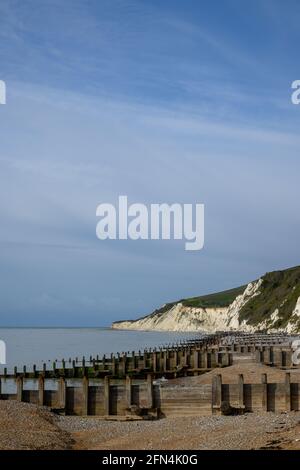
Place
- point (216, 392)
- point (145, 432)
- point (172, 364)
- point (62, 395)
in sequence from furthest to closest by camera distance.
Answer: point (172, 364)
point (62, 395)
point (216, 392)
point (145, 432)

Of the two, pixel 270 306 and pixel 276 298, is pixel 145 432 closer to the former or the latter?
pixel 276 298

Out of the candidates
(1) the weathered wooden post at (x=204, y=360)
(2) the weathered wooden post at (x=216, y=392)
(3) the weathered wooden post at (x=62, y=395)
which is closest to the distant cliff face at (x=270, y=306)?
(1) the weathered wooden post at (x=204, y=360)

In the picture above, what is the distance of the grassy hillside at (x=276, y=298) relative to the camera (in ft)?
414

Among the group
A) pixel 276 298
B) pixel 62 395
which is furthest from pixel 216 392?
pixel 276 298

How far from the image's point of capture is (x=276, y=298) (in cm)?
14612

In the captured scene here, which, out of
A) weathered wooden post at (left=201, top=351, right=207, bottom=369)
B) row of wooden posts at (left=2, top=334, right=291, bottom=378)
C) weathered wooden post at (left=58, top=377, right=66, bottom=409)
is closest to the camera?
weathered wooden post at (left=58, top=377, right=66, bottom=409)

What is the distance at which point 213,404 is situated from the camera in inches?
1008

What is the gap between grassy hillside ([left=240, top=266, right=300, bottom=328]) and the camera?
12606 centimetres

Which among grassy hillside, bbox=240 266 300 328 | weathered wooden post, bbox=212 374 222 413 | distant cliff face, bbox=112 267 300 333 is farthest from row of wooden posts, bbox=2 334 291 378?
grassy hillside, bbox=240 266 300 328

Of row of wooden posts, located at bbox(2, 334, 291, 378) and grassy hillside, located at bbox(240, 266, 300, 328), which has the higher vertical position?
grassy hillside, located at bbox(240, 266, 300, 328)

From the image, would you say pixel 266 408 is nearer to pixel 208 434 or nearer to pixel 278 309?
pixel 208 434

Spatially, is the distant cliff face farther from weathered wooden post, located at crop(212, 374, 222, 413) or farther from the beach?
the beach

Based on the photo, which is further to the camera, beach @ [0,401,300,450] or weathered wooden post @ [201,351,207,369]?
weathered wooden post @ [201,351,207,369]
